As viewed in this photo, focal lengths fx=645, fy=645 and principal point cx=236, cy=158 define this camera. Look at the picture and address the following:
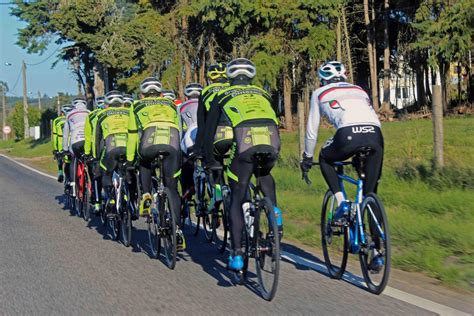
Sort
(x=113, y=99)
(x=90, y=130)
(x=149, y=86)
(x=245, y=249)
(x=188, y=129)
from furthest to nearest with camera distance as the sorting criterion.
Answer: (x=90, y=130) < (x=113, y=99) < (x=188, y=129) < (x=149, y=86) < (x=245, y=249)

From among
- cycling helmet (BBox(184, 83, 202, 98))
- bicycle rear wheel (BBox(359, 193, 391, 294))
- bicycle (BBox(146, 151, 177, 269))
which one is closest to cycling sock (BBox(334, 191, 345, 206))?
bicycle rear wheel (BBox(359, 193, 391, 294))

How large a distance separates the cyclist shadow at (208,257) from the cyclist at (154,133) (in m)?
0.81

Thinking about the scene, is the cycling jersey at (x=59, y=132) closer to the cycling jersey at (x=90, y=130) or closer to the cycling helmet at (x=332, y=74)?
the cycling jersey at (x=90, y=130)

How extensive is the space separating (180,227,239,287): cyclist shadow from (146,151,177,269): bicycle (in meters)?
0.37

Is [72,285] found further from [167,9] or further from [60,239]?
[167,9]

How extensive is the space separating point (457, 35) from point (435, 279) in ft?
83.6

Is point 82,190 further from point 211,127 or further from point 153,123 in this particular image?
point 211,127

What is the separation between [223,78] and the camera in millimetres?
8102

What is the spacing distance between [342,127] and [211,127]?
124 cm

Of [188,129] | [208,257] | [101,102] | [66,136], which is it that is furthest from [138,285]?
[66,136]

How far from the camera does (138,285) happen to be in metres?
6.45

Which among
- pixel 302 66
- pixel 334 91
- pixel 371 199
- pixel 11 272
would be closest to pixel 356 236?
pixel 371 199

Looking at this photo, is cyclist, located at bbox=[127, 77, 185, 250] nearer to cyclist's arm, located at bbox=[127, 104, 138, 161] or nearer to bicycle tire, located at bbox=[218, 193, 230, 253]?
cyclist's arm, located at bbox=[127, 104, 138, 161]

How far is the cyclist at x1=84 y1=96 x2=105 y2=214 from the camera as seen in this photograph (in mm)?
10164
